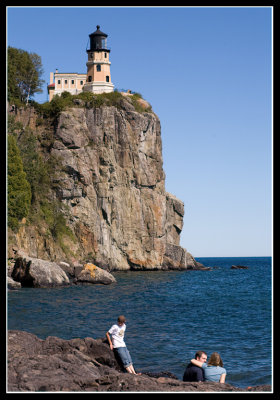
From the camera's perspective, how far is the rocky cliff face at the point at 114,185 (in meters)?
62.8

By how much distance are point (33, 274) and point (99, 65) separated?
43.5 metres

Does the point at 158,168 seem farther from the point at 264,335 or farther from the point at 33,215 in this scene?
the point at 264,335

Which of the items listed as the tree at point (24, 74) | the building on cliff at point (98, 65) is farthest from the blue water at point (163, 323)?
the building on cliff at point (98, 65)

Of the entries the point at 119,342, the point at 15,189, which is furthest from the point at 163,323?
the point at 15,189

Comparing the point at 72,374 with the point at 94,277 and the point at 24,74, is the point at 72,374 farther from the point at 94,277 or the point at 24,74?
the point at 24,74

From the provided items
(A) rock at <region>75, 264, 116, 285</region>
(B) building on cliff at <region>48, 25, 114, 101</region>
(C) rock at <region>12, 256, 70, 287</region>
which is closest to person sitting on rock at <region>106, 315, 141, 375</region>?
(C) rock at <region>12, 256, 70, 287</region>

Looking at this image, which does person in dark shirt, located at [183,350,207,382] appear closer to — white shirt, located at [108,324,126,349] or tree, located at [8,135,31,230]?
white shirt, located at [108,324,126,349]

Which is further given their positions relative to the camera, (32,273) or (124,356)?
(32,273)

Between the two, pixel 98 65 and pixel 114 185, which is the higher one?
pixel 98 65

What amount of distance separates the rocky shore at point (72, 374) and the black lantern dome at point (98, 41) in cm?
6550

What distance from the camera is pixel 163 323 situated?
26.5 metres

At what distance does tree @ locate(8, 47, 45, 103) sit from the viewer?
2413 inches

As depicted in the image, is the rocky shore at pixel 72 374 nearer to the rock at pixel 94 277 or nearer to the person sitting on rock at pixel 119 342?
the person sitting on rock at pixel 119 342
